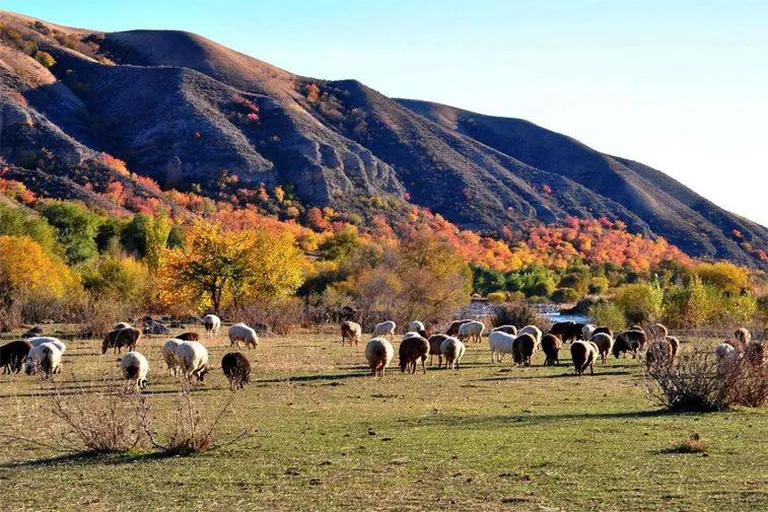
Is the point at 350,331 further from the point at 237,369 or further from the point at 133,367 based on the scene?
the point at 133,367

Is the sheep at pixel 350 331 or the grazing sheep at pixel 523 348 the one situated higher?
the grazing sheep at pixel 523 348

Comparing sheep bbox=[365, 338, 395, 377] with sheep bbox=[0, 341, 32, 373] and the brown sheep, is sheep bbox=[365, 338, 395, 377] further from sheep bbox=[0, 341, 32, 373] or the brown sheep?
sheep bbox=[0, 341, 32, 373]

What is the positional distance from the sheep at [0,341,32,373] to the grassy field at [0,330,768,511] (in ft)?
15.7

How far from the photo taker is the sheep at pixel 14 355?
91.8 feet

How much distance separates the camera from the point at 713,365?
1905cm

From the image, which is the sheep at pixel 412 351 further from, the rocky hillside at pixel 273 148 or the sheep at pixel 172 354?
the rocky hillside at pixel 273 148

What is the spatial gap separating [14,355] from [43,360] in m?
2.60

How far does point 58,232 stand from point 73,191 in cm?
1936

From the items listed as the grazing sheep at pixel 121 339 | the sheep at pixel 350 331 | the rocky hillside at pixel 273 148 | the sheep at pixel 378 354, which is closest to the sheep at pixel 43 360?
the grazing sheep at pixel 121 339

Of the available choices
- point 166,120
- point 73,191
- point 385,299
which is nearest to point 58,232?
point 73,191

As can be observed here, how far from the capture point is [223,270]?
60312 mm

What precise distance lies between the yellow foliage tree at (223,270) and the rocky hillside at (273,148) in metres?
43.8

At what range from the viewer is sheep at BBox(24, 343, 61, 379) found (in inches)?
1032

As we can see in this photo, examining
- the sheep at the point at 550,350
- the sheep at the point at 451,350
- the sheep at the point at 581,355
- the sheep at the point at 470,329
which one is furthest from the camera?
the sheep at the point at 470,329
